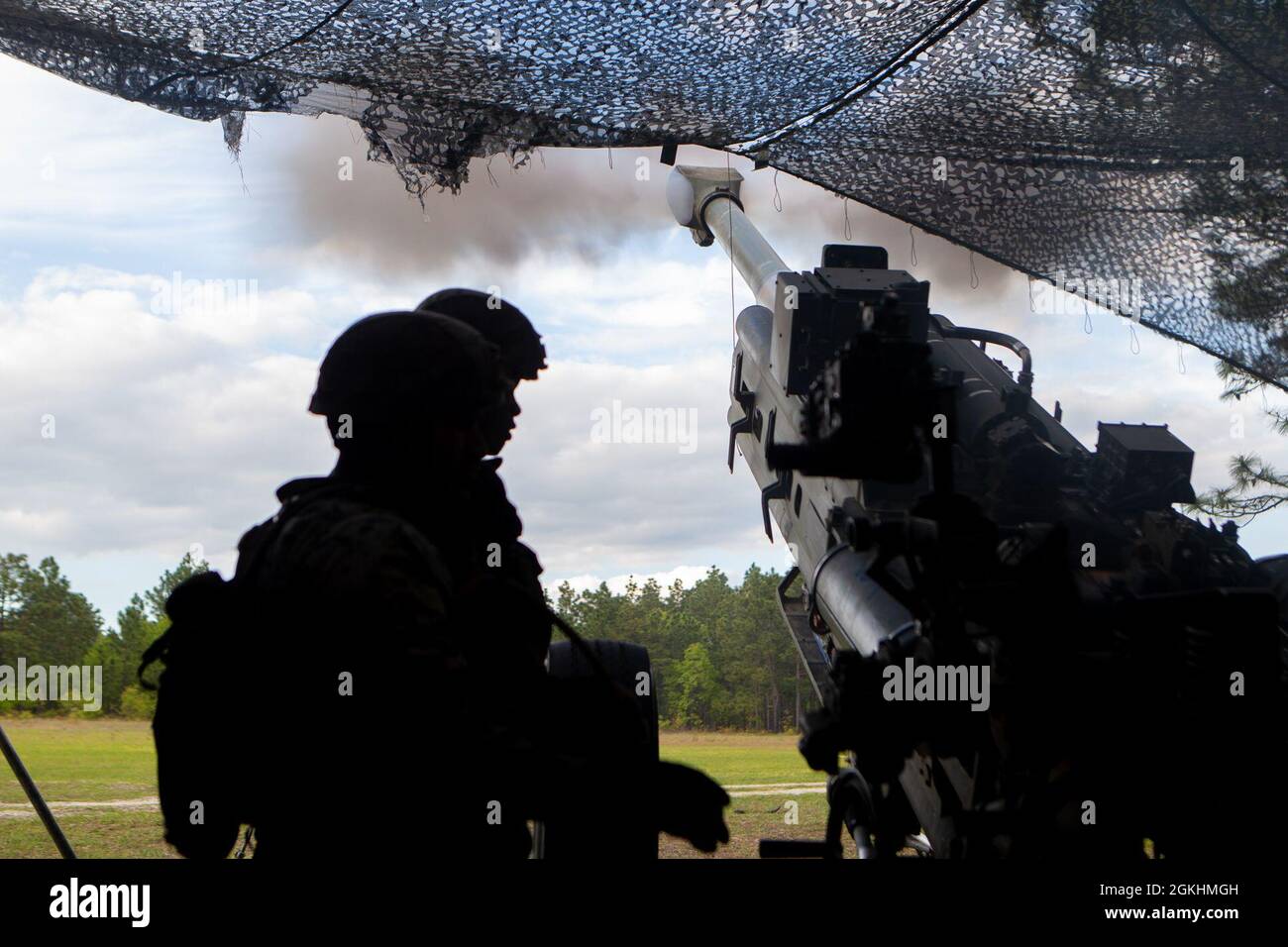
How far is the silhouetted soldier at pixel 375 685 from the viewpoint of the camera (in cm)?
173

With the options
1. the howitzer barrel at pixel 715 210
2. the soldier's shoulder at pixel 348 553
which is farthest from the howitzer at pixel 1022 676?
the howitzer barrel at pixel 715 210

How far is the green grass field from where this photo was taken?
7.63 m

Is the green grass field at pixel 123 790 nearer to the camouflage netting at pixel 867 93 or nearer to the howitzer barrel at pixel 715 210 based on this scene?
the camouflage netting at pixel 867 93

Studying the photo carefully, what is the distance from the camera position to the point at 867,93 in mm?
4160

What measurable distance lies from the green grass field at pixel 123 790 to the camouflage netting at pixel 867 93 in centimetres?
224

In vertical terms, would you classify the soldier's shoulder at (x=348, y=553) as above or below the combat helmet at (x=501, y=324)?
below

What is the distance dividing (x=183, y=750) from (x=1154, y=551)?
262 centimetres

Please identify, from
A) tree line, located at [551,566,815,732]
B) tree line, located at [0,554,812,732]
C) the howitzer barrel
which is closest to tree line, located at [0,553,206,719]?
tree line, located at [0,554,812,732]

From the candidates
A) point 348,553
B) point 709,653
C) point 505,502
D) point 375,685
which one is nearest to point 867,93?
point 505,502

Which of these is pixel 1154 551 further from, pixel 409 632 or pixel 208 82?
pixel 208 82

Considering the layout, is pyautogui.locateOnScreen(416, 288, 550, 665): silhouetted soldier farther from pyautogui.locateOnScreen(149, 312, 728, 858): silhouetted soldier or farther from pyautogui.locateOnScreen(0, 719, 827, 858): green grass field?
pyautogui.locateOnScreen(0, 719, 827, 858): green grass field

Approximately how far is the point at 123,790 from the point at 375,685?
1000 cm

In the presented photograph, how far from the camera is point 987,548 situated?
92.0 inches
